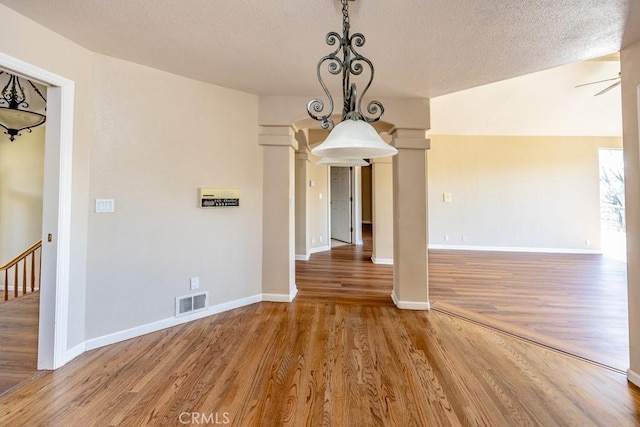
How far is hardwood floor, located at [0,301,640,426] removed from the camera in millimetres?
1464

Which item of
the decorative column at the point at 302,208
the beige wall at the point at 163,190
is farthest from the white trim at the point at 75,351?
the decorative column at the point at 302,208

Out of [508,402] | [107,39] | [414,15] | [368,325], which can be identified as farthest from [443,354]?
[107,39]

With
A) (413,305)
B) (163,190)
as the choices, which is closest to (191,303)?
(163,190)

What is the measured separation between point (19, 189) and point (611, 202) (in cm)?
1128

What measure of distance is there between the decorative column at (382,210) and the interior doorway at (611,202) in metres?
4.95

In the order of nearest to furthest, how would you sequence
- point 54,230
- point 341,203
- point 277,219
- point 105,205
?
point 54,230, point 105,205, point 277,219, point 341,203

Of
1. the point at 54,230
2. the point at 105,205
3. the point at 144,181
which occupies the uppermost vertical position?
the point at 144,181

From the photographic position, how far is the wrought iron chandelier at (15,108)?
8.28ft

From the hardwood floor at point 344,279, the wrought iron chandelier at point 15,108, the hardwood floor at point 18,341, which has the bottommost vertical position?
the hardwood floor at point 18,341

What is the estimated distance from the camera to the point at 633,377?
1766 millimetres

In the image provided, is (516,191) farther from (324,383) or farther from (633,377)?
(324,383)

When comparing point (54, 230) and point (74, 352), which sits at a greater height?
point (54, 230)

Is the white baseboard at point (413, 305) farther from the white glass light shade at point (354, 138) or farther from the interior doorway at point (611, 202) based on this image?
the interior doorway at point (611, 202)

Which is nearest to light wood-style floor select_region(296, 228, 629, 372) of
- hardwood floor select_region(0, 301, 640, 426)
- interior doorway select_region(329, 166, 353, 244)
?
hardwood floor select_region(0, 301, 640, 426)
